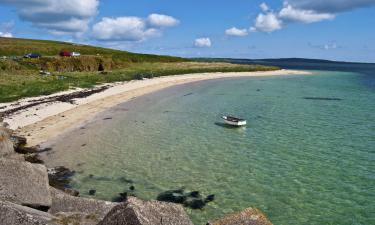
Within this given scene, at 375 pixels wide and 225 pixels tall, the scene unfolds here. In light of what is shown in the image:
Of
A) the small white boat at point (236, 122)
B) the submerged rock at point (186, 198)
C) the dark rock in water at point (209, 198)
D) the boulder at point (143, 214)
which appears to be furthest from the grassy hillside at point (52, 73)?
the boulder at point (143, 214)

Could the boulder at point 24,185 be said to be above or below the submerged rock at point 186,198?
above

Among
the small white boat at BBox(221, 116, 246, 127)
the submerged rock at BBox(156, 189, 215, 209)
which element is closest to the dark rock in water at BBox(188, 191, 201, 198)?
the submerged rock at BBox(156, 189, 215, 209)

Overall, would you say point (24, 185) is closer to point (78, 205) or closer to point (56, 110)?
point (78, 205)

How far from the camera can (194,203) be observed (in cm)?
1906

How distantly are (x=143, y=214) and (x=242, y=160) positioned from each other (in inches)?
740

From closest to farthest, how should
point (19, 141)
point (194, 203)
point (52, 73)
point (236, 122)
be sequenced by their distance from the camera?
1. point (194, 203)
2. point (19, 141)
3. point (236, 122)
4. point (52, 73)

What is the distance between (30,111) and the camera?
42.2 metres

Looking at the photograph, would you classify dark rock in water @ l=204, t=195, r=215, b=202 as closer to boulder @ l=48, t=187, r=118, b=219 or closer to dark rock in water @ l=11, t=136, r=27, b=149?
boulder @ l=48, t=187, r=118, b=219

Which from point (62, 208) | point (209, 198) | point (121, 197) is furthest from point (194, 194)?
point (62, 208)

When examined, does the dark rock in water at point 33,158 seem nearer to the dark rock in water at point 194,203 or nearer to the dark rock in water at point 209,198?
the dark rock in water at point 194,203

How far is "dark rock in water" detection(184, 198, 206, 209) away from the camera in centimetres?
1869

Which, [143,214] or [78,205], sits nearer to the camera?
[143,214]

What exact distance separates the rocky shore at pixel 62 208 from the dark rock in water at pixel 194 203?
5864 millimetres

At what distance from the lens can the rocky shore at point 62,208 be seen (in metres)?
8.38
